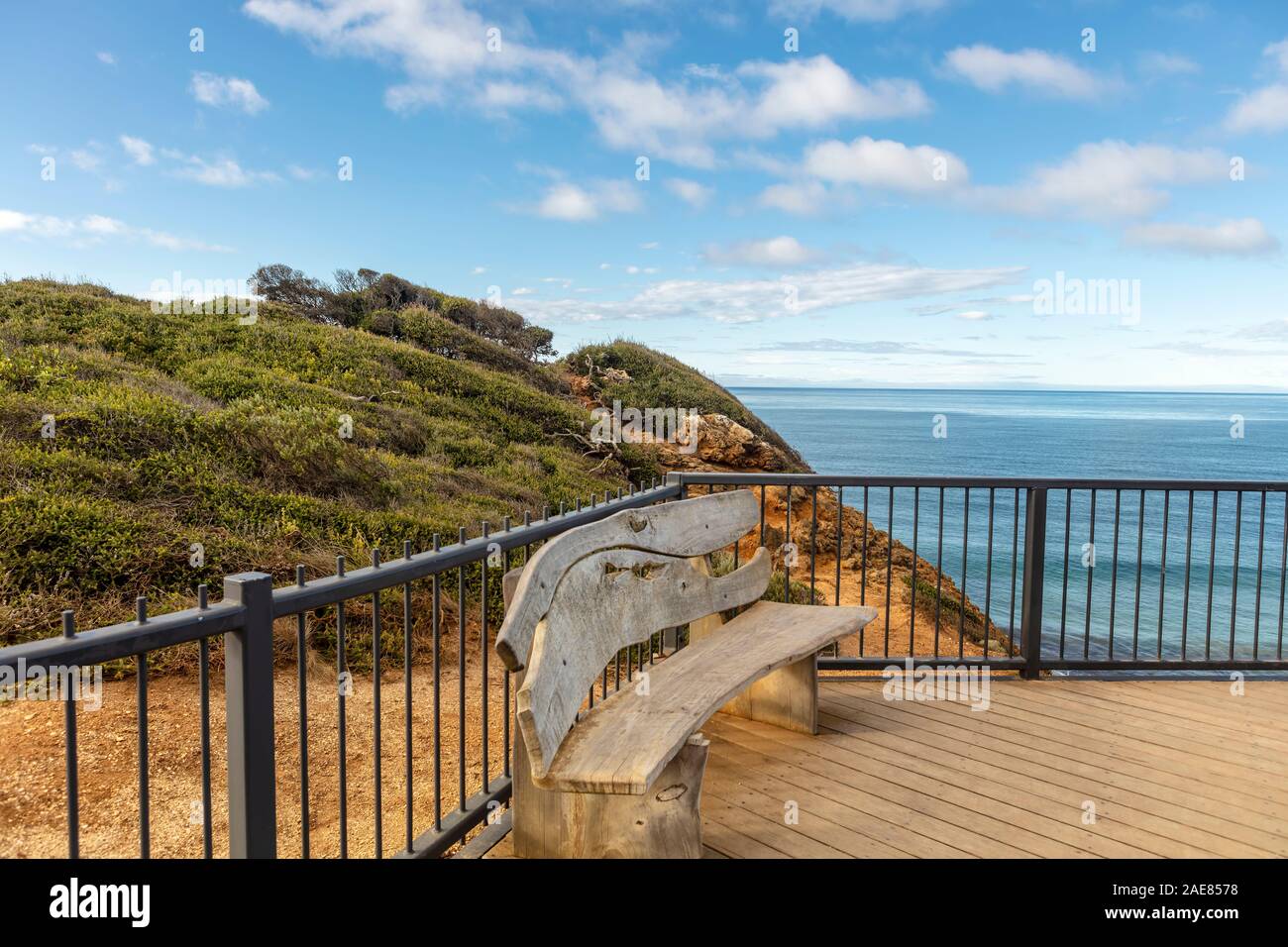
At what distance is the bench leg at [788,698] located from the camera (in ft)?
11.9

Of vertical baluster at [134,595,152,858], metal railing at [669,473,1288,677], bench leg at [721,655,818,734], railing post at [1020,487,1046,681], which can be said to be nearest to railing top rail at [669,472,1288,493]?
metal railing at [669,473,1288,677]

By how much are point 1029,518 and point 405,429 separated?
9176mm

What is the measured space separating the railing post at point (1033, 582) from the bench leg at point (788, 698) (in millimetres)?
1479

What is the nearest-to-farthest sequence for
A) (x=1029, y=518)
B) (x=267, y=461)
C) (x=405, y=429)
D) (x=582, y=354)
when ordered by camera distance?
(x=1029, y=518) → (x=267, y=461) → (x=405, y=429) → (x=582, y=354)

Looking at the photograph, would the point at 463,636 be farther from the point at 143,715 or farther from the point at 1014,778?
the point at 1014,778

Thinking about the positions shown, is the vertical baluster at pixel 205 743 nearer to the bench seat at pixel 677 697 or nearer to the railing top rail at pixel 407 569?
the railing top rail at pixel 407 569

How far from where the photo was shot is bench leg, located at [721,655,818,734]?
11.9 feet

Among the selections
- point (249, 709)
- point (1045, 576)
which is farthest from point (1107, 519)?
point (249, 709)

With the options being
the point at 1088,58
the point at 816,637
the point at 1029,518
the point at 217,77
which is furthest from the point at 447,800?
the point at 1088,58

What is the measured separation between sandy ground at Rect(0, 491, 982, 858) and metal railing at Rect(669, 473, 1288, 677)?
230 centimetres

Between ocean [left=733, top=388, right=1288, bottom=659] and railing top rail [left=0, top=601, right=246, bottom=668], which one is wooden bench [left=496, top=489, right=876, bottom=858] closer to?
railing top rail [left=0, top=601, right=246, bottom=668]

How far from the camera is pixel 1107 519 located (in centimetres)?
3400
